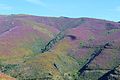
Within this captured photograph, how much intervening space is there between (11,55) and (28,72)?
47472mm

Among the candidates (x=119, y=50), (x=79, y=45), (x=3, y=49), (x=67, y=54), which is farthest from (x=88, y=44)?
(x=3, y=49)

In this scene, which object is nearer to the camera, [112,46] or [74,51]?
[112,46]

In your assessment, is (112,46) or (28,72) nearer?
(28,72)

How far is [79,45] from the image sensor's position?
193750 mm

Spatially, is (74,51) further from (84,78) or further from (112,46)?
(84,78)

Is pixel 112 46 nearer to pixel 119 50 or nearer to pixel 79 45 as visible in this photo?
pixel 119 50

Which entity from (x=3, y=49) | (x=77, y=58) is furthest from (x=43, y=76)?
(x=3, y=49)

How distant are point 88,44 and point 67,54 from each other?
18.7 meters

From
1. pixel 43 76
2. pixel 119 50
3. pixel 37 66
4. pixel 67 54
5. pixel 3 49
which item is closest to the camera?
pixel 43 76

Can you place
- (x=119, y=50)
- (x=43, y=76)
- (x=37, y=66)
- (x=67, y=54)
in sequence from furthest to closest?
(x=67, y=54) → (x=119, y=50) → (x=37, y=66) → (x=43, y=76)

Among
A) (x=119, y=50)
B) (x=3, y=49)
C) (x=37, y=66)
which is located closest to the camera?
(x=37, y=66)

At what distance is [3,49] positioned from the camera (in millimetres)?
187750

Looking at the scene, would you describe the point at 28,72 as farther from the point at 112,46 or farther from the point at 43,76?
the point at 112,46

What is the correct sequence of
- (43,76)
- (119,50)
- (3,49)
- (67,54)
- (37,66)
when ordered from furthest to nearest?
(3,49) → (67,54) → (119,50) → (37,66) → (43,76)
